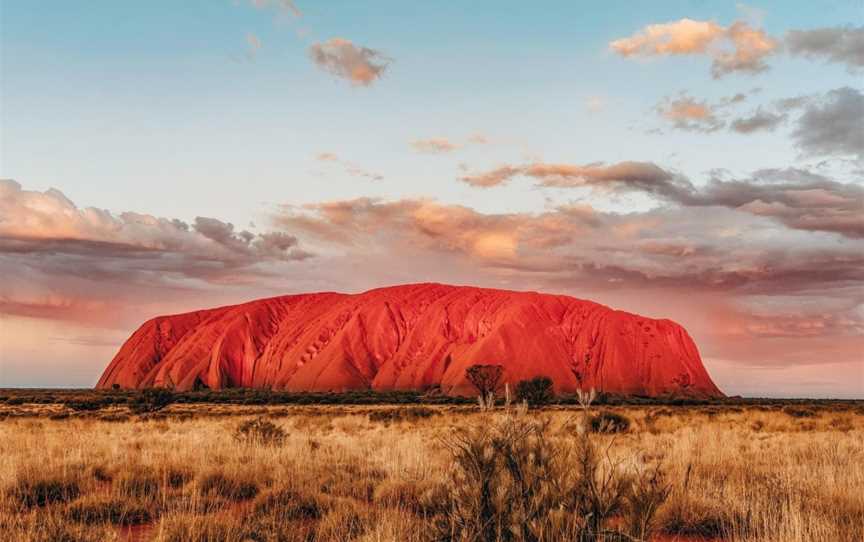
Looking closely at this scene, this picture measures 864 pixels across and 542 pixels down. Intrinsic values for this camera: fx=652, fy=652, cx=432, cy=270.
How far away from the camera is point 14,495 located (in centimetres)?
811

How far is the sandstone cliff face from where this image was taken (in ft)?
256

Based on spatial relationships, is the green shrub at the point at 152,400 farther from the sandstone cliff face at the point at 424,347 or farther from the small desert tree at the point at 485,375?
the sandstone cliff face at the point at 424,347

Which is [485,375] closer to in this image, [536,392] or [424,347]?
[424,347]

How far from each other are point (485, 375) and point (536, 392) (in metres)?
16.9

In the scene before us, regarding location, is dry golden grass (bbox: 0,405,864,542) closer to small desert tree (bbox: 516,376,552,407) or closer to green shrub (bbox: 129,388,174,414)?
green shrub (bbox: 129,388,174,414)

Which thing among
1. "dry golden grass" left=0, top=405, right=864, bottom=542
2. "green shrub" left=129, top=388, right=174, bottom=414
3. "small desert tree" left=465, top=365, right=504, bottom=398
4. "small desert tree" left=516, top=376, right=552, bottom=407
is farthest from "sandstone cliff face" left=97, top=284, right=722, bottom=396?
"dry golden grass" left=0, top=405, right=864, bottom=542

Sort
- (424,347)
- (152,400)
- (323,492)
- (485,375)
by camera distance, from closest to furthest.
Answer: (323,492) → (152,400) → (485,375) → (424,347)

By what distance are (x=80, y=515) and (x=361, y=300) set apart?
282 feet

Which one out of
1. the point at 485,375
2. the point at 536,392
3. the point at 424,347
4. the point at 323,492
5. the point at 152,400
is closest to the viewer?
the point at 323,492

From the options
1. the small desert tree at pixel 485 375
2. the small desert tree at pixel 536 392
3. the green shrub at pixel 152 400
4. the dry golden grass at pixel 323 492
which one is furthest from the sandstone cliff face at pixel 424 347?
the dry golden grass at pixel 323 492

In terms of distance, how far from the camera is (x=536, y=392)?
51.5m

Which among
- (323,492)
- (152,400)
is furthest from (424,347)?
(323,492)

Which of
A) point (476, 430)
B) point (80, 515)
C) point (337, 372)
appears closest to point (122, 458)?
point (80, 515)

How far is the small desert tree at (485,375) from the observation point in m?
68.4
